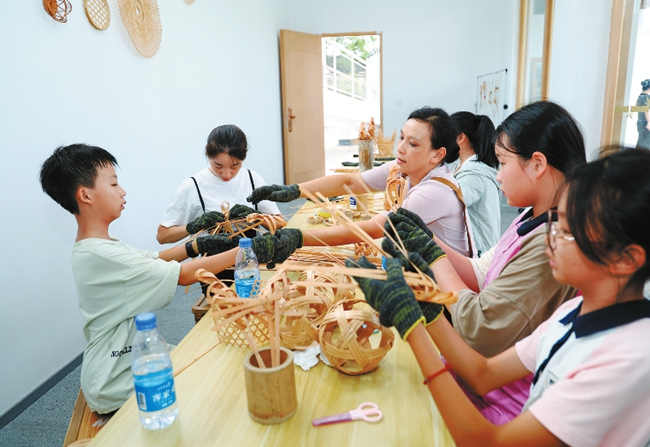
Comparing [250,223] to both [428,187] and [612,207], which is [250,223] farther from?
[612,207]

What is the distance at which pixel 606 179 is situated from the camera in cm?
72

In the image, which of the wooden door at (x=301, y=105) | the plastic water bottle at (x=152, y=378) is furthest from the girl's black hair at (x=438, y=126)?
the wooden door at (x=301, y=105)

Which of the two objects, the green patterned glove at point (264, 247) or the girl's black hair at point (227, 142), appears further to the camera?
the girl's black hair at point (227, 142)

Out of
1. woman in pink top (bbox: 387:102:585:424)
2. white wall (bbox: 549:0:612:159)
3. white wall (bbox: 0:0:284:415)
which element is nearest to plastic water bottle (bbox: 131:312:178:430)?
woman in pink top (bbox: 387:102:585:424)

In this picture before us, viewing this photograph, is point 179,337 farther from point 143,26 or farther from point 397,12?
point 397,12

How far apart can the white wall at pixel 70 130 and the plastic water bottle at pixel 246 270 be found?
1346mm

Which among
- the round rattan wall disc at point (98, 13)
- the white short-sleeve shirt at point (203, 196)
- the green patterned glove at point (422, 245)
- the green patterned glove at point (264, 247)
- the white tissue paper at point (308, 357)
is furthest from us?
the round rattan wall disc at point (98, 13)

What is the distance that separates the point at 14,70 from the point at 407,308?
2279mm

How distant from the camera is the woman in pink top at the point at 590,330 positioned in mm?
694

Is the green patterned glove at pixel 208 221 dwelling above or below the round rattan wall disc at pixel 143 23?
below

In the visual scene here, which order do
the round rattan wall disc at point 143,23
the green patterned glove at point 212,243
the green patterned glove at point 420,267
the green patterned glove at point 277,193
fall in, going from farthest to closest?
the round rattan wall disc at point 143,23 → the green patterned glove at point 277,193 → the green patterned glove at point 212,243 → the green patterned glove at point 420,267

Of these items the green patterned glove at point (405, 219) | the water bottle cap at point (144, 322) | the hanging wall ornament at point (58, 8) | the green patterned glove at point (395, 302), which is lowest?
the water bottle cap at point (144, 322)

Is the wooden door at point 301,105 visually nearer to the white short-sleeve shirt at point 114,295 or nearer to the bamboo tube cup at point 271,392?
the white short-sleeve shirt at point 114,295

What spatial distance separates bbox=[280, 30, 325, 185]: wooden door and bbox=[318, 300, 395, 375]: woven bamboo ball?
5695 millimetres
